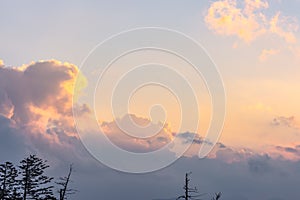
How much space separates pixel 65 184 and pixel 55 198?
13.1 meters

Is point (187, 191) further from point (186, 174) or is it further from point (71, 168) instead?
point (71, 168)

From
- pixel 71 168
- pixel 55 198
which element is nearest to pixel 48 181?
pixel 55 198

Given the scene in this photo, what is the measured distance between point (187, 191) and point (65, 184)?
16480 millimetres

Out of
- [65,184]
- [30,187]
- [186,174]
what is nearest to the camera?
[186,174]

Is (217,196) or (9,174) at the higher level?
(9,174)

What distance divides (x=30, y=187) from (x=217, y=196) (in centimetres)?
2920

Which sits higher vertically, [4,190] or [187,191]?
[4,190]

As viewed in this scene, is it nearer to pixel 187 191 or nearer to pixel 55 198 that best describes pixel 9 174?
pixel 55 198

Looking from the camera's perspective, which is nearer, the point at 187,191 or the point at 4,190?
the point at 187,191

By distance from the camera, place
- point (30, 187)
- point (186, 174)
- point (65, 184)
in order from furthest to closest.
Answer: point (30, 187)
point (65, 184)
point (186, 174)

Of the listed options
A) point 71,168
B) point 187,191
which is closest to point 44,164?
point 71,168

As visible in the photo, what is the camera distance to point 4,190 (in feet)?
226

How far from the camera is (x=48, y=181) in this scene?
2817 inches

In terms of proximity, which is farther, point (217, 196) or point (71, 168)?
point (71, 168)
